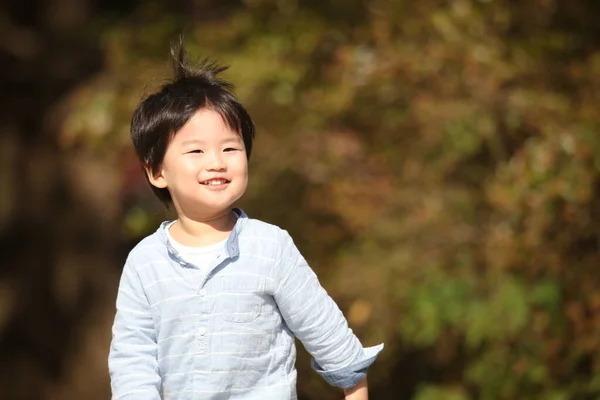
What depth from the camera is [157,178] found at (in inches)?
88.7

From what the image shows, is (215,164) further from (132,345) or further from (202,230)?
(132,345)

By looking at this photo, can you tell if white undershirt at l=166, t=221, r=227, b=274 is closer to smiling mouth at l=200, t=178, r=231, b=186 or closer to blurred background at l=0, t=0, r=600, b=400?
smiling mouth at l=200, t=178, r=231, b=186

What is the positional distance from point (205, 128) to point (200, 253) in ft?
0.84

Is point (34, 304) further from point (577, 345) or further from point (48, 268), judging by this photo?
point (577, 345)

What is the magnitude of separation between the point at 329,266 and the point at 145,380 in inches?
128

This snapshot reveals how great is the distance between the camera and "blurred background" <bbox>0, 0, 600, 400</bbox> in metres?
4.68

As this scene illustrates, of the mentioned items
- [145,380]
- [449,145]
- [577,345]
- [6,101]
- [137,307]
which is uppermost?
[6,101]

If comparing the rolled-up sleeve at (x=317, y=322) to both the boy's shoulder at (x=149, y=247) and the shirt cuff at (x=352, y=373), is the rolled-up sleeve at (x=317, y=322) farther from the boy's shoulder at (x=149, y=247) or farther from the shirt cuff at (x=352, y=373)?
the boy's shoulder at (x=149, y=247)

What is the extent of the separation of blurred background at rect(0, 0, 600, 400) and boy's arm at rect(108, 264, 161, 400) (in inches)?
99.3

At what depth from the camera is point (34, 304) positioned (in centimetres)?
920

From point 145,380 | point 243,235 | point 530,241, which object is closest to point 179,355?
point 145,380

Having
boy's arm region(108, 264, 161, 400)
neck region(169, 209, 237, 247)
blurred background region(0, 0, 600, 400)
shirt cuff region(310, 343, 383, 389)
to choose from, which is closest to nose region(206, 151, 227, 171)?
neck region(169, 209, 237, 247)

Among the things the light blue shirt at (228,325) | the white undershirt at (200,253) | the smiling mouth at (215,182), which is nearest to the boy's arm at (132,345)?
the light blue shirt at (228,325)

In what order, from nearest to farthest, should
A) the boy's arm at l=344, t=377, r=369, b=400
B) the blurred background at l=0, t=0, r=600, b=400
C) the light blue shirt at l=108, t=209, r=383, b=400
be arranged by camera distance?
the light blue shirt at l=108, t=209, r=383, b=400 < the boy's arm at l=344, t=377, r=369, b=400 < the blurred background at l=0, t=0, r=600, b=400
